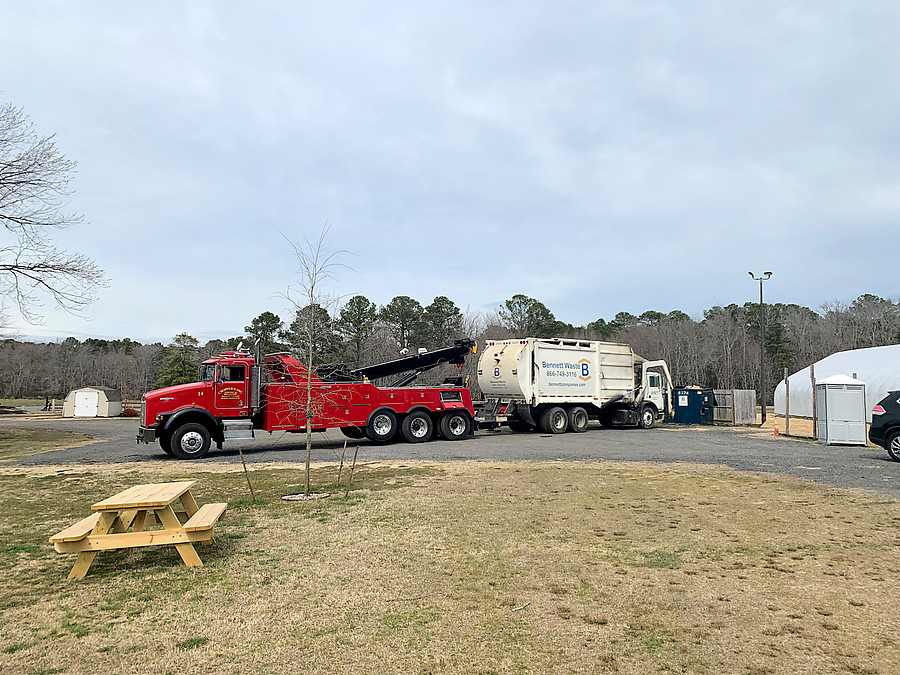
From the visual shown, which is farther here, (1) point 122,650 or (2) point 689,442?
(2) point 689,442

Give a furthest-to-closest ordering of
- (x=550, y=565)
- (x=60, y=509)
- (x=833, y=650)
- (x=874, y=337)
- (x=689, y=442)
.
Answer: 1. (x=874, y=337)
2. (x=689, y=442)
3. (x=60, y=509)
4. (x=550, y=565)
5. (x=833, y=650)

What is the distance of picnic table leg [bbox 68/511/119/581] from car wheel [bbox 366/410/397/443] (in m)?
13.0

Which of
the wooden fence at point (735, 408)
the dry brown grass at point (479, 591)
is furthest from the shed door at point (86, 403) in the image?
the wooden fence at point (735, 408)

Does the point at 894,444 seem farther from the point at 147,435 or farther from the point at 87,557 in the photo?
the point at 147,435

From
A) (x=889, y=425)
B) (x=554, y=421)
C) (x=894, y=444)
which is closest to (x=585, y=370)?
(x=554, y=421)

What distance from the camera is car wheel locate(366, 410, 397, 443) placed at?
18500 mm

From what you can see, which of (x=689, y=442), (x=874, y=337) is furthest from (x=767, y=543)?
(x=874, y=337)

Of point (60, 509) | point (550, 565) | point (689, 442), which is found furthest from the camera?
point (689, 442)

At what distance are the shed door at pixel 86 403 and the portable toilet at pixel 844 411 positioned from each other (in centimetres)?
4205

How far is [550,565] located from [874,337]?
70.3m

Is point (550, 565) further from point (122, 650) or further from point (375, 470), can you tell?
point (375, 470)

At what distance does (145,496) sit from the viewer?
19.2 ft

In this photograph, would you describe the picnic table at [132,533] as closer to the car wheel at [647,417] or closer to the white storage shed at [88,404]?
the car wheel at [647,417]

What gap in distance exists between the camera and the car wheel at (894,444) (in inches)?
556
